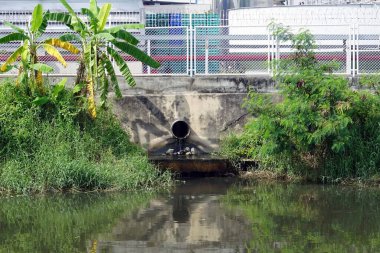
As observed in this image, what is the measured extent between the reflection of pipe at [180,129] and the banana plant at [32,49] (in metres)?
3.09

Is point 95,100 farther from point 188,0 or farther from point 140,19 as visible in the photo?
point 188,0

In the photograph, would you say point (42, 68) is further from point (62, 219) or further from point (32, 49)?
point (62, 219)

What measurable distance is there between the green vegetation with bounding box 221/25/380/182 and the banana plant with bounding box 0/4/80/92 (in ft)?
14.2

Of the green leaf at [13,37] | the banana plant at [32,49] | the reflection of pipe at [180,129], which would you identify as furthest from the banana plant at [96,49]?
the reflection of pipe at [180,129]

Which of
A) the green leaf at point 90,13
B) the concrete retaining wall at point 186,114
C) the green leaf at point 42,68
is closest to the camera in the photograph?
the green leaf at point 42,68

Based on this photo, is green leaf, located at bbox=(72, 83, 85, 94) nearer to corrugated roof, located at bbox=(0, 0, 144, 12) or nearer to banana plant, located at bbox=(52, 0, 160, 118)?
banana plant, located at bbox=(52, 0, 160, 118)

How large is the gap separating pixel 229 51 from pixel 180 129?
103 inches

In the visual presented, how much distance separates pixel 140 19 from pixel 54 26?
8.74ft

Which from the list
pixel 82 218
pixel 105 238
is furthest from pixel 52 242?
pixel 82 218

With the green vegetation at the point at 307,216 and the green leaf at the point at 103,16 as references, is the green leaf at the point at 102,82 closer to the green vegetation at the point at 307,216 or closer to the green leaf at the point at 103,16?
the green leaf at the point at 103,16

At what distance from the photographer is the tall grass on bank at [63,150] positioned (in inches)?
629

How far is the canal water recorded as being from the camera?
37.8 feet

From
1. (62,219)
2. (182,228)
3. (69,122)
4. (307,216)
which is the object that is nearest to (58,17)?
(69,122)

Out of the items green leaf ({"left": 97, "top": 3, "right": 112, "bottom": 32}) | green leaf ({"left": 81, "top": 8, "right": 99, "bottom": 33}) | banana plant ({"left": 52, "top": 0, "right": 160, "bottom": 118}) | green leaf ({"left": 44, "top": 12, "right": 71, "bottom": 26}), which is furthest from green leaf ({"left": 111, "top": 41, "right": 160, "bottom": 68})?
green leaf ({"left": 44, "top": 12, "right": 71, "bottom": 26})
